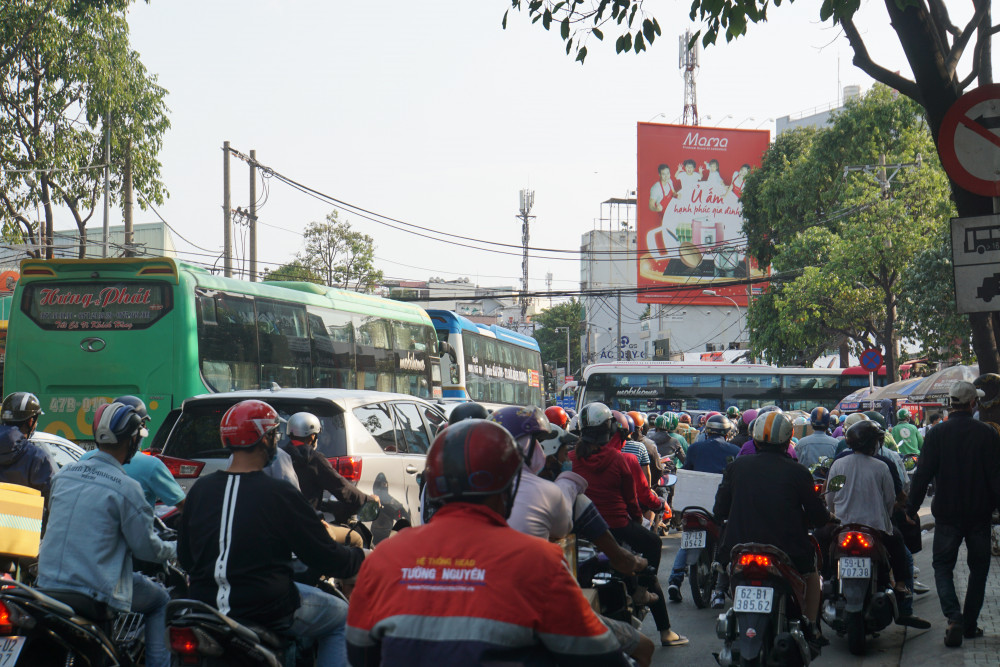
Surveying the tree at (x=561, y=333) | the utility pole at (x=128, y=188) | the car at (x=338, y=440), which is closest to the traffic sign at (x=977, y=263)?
the car at (x=338, y=440)

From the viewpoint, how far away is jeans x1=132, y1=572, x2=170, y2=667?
496 cm

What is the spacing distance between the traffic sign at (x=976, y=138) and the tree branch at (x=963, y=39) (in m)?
2.01

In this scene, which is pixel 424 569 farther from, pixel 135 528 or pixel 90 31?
pixel 90 31

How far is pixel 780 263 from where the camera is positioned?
3934 centimetres

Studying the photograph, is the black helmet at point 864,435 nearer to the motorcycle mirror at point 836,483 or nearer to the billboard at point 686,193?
the motorcycle mirror at point 836,483

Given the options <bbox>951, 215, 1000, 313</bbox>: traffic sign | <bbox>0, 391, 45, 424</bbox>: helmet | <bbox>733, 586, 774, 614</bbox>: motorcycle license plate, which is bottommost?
<bbox>733, 586, 774, 614</bbox>: motorcycle license plate

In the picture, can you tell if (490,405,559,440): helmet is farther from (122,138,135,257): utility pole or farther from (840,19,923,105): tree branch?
(122,138,135,257): utility pole

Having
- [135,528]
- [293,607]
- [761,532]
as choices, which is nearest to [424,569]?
[293,607]

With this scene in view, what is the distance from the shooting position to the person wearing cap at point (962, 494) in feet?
22.9

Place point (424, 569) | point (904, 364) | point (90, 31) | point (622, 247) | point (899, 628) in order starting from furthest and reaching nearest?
point (622, 247) → point (904, 364) → point (90, 31) → point (899, 628) → point (424, 569)

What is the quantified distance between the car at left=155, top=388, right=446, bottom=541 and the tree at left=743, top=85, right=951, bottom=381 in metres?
22.9

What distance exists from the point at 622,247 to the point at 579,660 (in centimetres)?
8857

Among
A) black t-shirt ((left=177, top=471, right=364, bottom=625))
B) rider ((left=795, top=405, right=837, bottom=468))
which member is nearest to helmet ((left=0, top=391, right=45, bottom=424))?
black t-shirt ((left=177, top=471, right=364, bottom=625))

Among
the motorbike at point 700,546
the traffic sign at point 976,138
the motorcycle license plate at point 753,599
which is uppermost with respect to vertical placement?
the traffic sign at point 976,138
